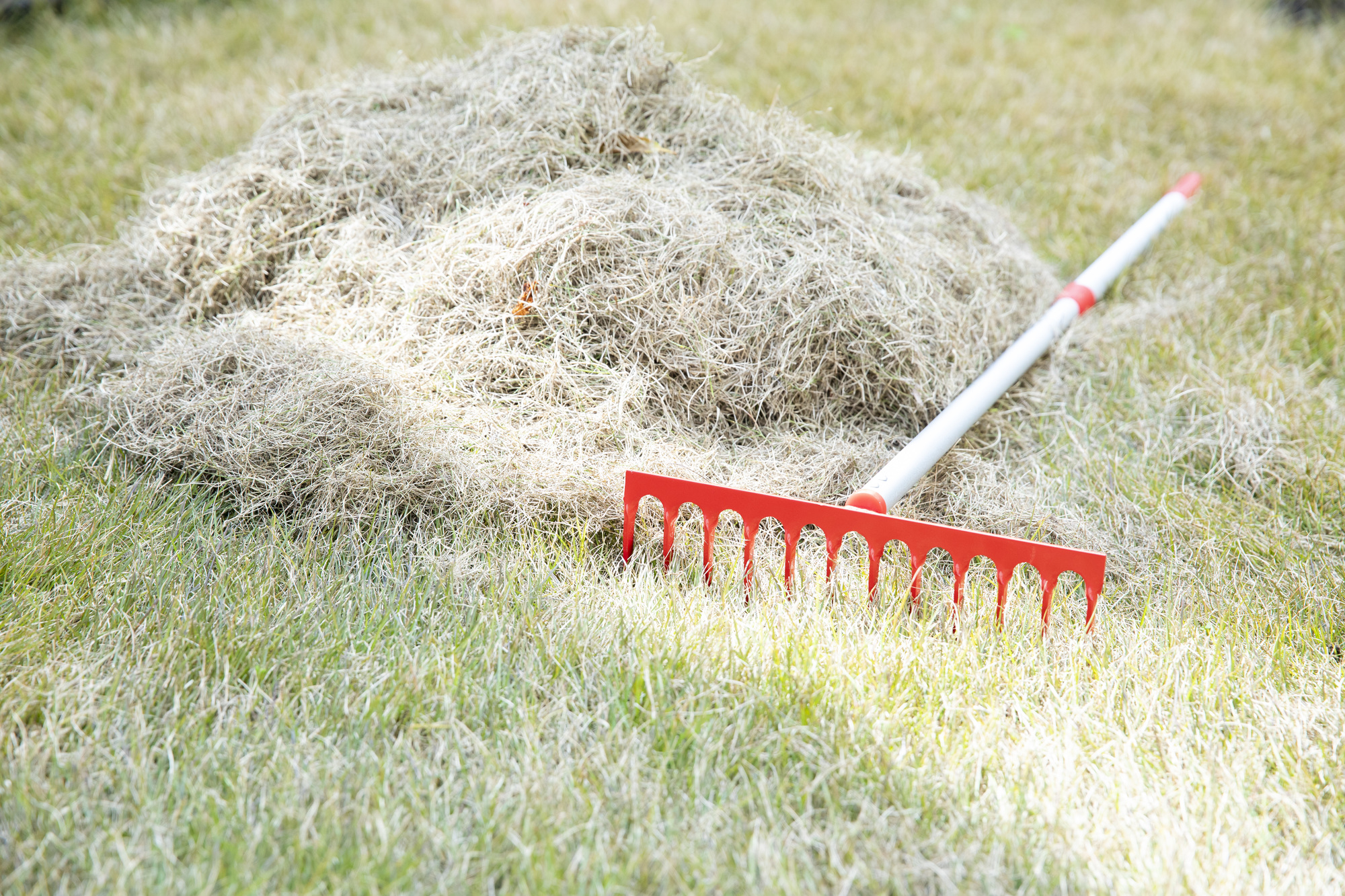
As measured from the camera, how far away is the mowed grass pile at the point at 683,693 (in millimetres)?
1358

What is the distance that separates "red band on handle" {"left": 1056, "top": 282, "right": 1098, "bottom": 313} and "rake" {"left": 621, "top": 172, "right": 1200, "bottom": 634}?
82cm

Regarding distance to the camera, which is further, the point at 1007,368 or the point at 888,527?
the point at 1007,368

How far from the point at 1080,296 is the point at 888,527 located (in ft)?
5.19

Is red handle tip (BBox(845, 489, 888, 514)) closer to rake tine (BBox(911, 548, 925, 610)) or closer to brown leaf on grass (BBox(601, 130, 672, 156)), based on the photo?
rake tine (BBox(911, 548, 925, 610))

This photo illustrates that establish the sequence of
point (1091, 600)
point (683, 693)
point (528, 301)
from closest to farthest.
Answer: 1. point (683, 693)
2. point (1091, 600)
3. point (528, 301)

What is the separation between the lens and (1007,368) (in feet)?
8.22

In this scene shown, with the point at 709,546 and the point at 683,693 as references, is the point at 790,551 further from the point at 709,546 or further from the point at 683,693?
the point at 683,693

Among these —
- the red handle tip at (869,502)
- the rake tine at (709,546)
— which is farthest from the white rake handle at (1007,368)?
the rake tine at (709,546)

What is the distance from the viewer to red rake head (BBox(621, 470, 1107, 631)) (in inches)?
69.0

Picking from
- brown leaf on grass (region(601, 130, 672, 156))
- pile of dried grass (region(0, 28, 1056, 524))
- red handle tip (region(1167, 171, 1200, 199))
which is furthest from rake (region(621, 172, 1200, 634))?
red handle tip (region(1167, 171, 1200, 199))

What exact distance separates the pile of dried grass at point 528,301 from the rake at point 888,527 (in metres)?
0.19

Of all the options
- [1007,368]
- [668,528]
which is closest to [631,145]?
[1007,368]

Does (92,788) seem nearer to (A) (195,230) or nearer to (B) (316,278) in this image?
(B) (316,278)

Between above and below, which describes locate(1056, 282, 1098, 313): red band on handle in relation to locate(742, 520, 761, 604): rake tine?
above
